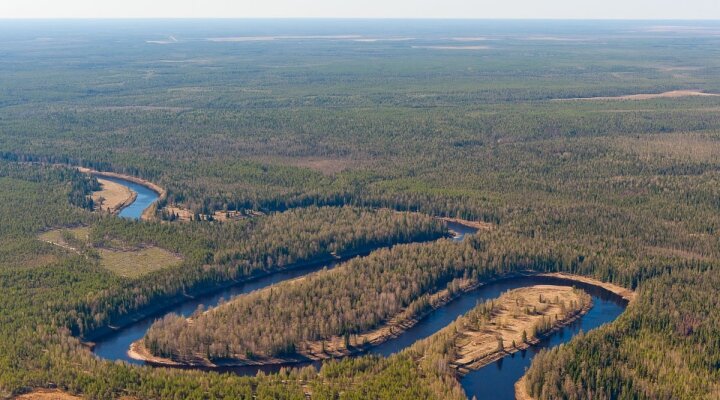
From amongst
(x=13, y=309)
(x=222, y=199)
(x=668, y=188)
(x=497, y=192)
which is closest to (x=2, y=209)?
(x=222, y=199)

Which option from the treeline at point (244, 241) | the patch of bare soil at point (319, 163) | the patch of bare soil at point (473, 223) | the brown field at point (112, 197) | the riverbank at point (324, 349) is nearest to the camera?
the riverbank at point (324, 349)

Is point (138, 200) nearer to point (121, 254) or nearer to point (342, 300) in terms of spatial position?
point (121, 254)

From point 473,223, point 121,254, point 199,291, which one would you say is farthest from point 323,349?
point 473,223

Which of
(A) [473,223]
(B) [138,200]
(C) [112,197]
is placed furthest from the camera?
(C) [112,197]

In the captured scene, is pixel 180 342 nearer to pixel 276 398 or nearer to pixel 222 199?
pixel 276 398

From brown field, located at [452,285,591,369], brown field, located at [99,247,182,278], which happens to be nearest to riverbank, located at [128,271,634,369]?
brown field, located at [452,285,591,369]

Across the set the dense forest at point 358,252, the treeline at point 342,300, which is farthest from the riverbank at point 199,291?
the treeline at point 342,300

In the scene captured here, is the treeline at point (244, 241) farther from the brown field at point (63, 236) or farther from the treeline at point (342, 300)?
the treeline at point (342, 300)
